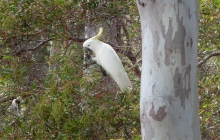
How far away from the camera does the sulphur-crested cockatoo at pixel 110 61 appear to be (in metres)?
2.56

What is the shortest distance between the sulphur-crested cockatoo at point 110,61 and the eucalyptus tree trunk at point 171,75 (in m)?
1.16

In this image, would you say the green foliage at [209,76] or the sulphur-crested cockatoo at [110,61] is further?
the sulphur-crested cockatoo at [110,61]

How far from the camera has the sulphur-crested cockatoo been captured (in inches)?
101

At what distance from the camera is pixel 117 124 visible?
198cm

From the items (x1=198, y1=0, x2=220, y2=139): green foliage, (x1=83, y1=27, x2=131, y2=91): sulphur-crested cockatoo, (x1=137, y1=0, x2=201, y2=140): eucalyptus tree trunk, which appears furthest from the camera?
(x1=83, y1=27, x2=131, y2=91): sulphur-crested cockatoo

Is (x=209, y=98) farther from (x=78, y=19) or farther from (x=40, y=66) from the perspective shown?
(x=40, y=66)

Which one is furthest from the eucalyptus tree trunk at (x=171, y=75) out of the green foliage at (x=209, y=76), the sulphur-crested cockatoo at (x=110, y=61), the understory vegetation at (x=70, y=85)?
the sulphur-crested cockatoo at (x=110, y=61)

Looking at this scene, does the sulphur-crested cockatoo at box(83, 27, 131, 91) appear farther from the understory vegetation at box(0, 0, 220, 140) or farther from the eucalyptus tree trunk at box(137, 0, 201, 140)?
the eucalyptus tree trunk at box(137, 0, 201, 140)

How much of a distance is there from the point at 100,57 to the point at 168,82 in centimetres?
148

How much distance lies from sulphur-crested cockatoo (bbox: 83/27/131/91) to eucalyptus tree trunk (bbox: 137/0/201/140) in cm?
116

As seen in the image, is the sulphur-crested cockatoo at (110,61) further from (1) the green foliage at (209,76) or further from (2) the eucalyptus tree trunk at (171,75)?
(2) the eucalyptus tree trunk at (171,75)

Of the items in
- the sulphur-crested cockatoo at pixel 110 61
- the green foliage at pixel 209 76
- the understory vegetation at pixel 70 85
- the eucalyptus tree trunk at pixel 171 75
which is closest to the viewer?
the eucalyptus tree trunk at pixel 171 75

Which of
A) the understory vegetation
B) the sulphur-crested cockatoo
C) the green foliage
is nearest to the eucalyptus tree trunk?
the understory vegetation

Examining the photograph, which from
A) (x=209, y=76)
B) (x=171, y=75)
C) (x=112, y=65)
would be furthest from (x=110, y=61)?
(x=171, y=75)
